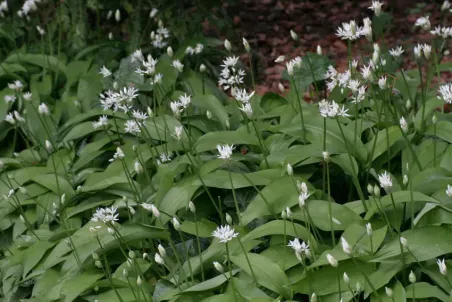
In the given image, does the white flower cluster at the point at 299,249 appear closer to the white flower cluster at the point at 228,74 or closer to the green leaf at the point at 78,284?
the green leaf at the point at 78,284

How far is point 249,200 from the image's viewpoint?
3434mm

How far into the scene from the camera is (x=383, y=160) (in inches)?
140

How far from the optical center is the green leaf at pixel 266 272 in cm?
286

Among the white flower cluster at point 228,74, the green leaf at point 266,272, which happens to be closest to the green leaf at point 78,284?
the green leaf at point 266,272

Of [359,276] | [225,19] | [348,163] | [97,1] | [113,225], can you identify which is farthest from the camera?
[97,1]

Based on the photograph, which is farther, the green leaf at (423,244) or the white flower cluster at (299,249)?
the green leaf at (423,244)

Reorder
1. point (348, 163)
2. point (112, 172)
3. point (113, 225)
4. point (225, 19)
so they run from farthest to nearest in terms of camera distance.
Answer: point (225, 19)
point (112, 172)
point (348, 163)
point (113, 225)

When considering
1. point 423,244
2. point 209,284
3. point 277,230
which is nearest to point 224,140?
point 277,230

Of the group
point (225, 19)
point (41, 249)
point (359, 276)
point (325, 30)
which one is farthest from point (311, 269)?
point (325, 30)

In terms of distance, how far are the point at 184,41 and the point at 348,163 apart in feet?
8.31

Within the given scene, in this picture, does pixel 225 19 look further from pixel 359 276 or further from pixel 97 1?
pixel 359 276

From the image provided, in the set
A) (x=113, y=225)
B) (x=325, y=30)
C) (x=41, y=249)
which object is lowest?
(x=325, y=30)

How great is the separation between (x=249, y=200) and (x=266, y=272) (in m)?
0.56

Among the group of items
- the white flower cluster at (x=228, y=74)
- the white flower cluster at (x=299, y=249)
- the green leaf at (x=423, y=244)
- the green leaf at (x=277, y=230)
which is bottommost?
the green leaf at (x=423, y=244)
